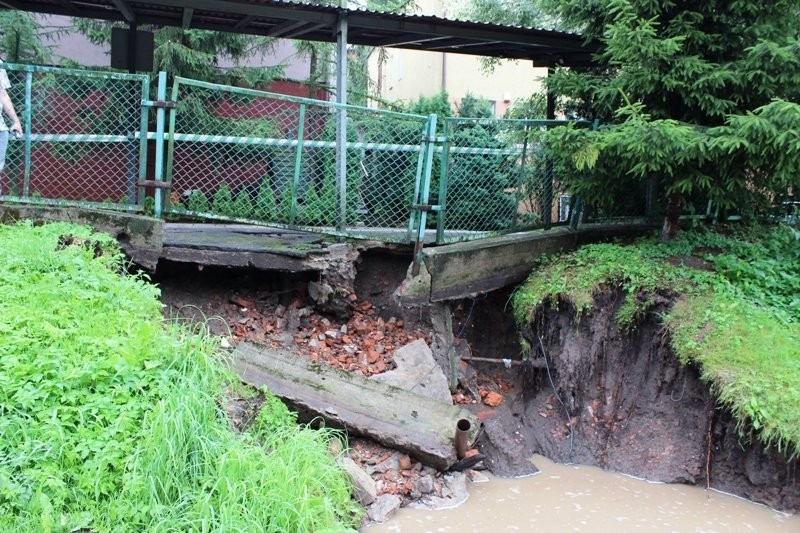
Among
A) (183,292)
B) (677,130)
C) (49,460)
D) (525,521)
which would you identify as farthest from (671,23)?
(49,460)

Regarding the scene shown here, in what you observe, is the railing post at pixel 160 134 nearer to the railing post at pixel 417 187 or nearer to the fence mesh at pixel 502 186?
the railing post at pixel 417 187

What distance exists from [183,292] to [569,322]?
3.92 metres

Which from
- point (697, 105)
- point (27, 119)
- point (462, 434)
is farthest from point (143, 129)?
point (697, 105)

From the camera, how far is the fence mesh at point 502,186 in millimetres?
7449

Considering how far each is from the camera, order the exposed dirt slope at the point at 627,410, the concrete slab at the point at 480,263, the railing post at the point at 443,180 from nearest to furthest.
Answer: the exposed dirt slope at the point at 627,410
the concrete slab at the point at 480,263
the railing post at the point at 443,180

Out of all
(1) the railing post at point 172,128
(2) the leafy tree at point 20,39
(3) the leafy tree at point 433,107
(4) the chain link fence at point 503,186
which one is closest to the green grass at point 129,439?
(1) the railing post at point 172,128

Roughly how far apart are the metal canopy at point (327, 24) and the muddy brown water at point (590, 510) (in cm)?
531

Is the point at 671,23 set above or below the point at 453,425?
above

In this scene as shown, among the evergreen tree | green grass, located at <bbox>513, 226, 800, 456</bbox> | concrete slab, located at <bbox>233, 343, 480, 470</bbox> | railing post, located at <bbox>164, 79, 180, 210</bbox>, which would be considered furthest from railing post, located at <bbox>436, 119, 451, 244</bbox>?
the evergreen tree

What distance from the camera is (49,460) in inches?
143

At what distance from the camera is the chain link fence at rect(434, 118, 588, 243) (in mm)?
7434

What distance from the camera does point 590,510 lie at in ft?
17.3

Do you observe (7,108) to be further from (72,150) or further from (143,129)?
(72,150)

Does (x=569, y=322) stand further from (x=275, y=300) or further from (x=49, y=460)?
(x=49, y=460)
